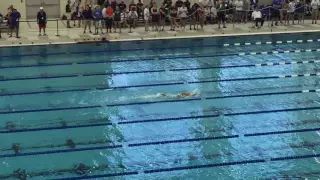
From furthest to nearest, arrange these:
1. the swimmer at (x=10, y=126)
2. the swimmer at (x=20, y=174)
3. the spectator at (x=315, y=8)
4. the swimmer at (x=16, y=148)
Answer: the spectator at (x=315, y=8), the swimmer at (x=10, y=126), the swimmer at (x=16, y=148), the swimmer at (x=20, y=174)

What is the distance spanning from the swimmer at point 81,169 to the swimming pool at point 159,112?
0.01m

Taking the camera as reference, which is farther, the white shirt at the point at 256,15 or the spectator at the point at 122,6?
the white shirt at the point at 256,15

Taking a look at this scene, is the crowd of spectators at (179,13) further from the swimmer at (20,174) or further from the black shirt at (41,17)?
the swimmer at (20,174)

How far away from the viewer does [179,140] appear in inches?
354

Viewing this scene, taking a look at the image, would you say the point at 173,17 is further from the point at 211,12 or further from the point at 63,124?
the point at 63,124

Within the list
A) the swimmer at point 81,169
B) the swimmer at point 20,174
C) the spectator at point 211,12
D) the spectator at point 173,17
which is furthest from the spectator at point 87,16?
the swimmer at point 20,174

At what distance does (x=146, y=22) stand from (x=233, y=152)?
980 centimetres

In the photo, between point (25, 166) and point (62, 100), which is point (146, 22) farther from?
point (25, 166)

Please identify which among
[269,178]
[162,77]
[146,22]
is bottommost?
[269,178]

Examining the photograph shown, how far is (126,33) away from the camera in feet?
56.9

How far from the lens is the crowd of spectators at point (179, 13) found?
17.6 m

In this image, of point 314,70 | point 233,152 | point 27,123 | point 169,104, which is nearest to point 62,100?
point 27,123

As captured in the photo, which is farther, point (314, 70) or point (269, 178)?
point (314, 70)

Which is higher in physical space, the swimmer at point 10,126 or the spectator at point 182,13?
the spectator at point 182,13
